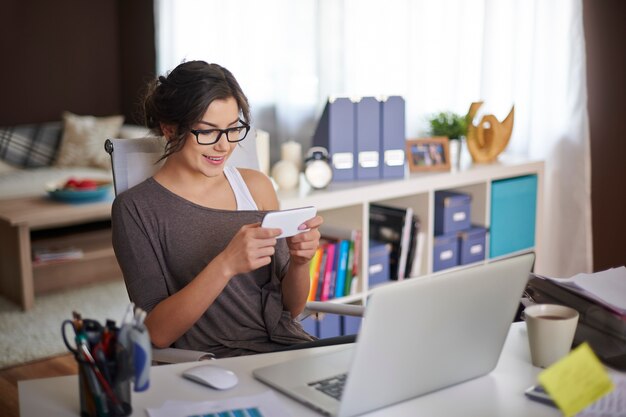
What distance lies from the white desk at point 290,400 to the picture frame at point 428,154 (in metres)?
1.88

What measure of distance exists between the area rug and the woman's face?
181 centimetres

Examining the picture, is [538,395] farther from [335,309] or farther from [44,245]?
[44,245]

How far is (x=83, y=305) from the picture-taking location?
3.94 m

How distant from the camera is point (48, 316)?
3.78 m

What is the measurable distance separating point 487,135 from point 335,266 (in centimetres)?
95

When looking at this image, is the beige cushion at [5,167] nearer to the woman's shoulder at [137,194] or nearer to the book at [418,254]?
the book at [418,254]

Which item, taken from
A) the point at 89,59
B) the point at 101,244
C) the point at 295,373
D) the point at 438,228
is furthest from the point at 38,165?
the point at 295,373

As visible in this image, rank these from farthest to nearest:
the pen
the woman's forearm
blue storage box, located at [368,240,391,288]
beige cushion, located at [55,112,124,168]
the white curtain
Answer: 1. beige cushion, located at [55,112,124,168]
2. the white curtain
3. blue storage box, located at [368,240,391,288]
4. the woman's forearm
5. the pen

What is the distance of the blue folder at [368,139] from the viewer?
121 inches

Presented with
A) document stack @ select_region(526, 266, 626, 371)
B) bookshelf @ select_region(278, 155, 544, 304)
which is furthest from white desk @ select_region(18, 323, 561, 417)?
bookshelf @ select_region(278, 155, 544, 304)

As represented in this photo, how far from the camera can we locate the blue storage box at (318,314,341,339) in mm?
2990

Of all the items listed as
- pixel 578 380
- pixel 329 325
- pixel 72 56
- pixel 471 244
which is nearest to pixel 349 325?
pixel 329 325

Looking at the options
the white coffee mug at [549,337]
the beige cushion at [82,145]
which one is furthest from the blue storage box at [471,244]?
the beige cushion at [82,145]

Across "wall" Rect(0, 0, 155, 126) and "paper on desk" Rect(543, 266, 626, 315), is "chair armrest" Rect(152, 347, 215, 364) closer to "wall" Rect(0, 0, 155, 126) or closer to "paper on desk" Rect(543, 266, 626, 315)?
"paper on desk" Rect(543, 266, 626, 315)
